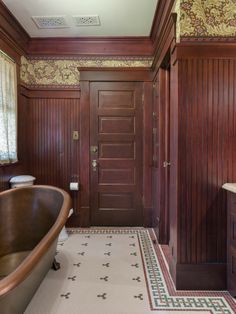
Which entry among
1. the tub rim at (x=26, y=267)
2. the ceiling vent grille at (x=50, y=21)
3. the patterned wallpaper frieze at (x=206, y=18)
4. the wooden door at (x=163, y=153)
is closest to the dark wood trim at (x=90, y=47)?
the ceiling vent grille at (x=50, y=21)

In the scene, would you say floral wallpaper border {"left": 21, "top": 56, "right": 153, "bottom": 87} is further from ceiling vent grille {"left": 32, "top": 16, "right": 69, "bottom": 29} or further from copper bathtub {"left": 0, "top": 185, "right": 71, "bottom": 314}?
copper bathtub {"left": 0, "top": 185, "right": 71, "bottom": 314}

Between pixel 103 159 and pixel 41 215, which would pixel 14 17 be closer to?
pixel 103 159

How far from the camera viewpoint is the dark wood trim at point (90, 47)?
348 centimetres

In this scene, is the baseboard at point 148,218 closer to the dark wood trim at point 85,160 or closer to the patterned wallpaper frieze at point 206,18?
the dark wood trim at point 85,160

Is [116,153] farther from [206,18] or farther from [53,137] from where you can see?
[206,18]

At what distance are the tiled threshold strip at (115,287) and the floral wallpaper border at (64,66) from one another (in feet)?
7.48

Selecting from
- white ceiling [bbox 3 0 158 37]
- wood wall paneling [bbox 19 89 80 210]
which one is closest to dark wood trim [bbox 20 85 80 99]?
wood wall paneling [bbox 19 89 80 210]

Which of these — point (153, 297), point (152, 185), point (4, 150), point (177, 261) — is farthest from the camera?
point (152, 185)

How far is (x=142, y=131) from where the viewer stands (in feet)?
11.7

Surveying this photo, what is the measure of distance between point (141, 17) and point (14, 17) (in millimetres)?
1498

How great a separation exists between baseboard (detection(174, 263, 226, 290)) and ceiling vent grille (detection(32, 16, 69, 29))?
2979mm

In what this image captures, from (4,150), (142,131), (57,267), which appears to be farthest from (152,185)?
(4,150)

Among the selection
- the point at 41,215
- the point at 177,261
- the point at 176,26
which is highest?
the point at 176,26

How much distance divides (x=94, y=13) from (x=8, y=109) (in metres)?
1.50
